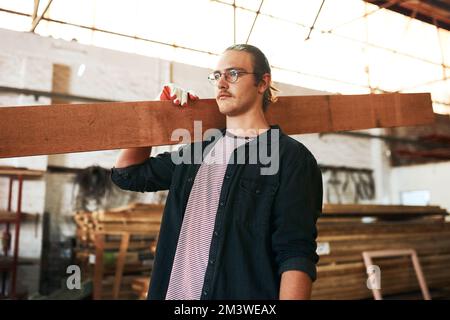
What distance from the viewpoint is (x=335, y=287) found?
4.61 meters

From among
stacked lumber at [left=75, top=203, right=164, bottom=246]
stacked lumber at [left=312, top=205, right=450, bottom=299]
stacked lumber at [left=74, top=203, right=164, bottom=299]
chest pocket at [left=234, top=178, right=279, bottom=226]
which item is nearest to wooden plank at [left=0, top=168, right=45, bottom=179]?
stacked lumber at [left=74, top=203, right=164, bottom=299]

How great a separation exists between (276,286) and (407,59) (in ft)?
31.5

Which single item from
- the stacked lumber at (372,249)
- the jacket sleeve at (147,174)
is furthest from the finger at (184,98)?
the stacked lumber at (372,249)

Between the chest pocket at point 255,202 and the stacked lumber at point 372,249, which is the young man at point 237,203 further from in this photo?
the stacked lumber at point 372,249

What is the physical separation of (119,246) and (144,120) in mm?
4637

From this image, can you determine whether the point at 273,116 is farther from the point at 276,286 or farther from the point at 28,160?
the point at 28,160

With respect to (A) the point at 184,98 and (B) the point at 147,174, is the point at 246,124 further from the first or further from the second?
(B) the point at 147,174

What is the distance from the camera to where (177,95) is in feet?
4.36

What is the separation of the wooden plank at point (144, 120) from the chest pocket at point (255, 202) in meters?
0.26

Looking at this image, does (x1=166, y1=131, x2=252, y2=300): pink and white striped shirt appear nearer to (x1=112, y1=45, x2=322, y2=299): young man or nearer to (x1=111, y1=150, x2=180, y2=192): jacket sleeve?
(x1=112, y1=45, x2=322, y2=299): young man

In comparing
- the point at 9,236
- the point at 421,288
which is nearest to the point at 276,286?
the point at 421,288

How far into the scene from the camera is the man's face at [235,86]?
130 cm

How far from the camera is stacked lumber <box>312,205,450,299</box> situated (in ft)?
15.3

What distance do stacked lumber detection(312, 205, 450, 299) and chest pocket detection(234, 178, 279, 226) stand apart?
11.5 feet
